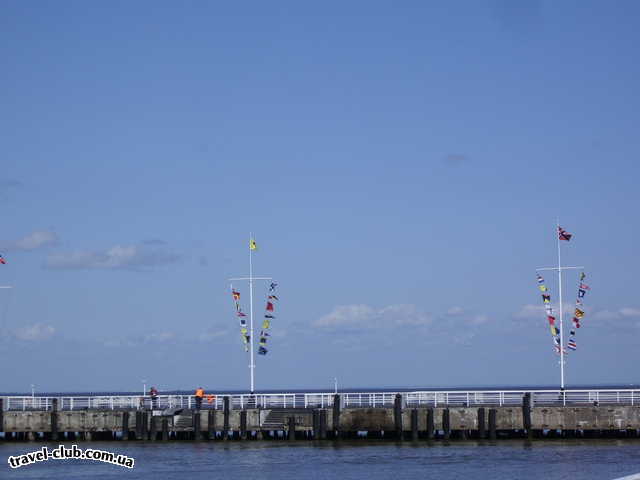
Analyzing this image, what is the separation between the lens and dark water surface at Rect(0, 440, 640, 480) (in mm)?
57000

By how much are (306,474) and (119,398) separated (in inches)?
756

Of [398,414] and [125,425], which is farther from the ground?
[398,414]

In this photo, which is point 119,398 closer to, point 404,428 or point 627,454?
point 404,428

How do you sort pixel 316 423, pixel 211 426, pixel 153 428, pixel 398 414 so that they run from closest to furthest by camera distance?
1. pixel 398 414
2. pixel 316 423
3. pixel 211 426
4. pixel 153 428

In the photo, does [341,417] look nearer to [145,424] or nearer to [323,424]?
[323,424]

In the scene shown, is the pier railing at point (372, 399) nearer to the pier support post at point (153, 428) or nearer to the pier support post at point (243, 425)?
the pier support post at point (243, 425)

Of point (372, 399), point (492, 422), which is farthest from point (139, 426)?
point (492, 422)

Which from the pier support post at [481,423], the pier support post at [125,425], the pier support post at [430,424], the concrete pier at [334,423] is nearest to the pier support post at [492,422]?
the concrete pier at [334,423]

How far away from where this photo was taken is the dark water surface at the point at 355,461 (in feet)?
187

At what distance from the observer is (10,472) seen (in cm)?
6084

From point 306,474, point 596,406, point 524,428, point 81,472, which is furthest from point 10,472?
point 596,406

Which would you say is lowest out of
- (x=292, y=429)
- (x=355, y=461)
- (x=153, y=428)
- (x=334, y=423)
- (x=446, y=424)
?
(x=355, y=461)

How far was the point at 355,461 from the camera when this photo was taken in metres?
62.0

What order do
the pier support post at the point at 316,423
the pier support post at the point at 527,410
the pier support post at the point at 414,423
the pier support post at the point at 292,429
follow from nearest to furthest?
1. the pier support post at the point at 527,410
2. the pier support post at the point at 414,423
3. the pier support post at the point at 316,423
4. the pier support post at the point at 292,429
